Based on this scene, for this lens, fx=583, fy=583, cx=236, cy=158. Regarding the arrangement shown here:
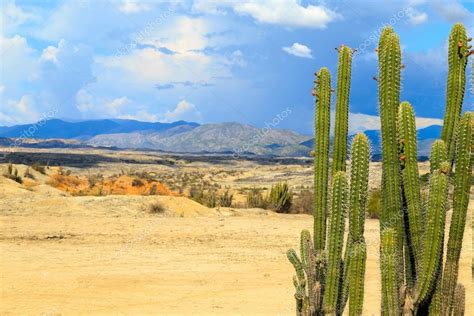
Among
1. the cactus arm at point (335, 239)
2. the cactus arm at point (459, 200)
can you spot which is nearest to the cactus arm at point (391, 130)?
the cactus arm at point (335, 239)

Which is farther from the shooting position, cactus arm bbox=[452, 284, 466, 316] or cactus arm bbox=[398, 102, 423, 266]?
cactus arm bbox=[452, 284, 466, 316]

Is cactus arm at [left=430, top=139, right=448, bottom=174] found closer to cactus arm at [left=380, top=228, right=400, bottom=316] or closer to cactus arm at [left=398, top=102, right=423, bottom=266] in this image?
cactus arm at [left=398, top=102, right=423, bottom=266]

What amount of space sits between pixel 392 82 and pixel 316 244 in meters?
2.27

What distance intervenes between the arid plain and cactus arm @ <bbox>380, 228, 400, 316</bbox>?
4087 millimetres

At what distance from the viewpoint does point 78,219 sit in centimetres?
1997

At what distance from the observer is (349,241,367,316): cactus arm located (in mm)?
6324

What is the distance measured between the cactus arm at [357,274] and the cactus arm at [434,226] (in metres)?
0.63

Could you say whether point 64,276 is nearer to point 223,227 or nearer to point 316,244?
point 316,244

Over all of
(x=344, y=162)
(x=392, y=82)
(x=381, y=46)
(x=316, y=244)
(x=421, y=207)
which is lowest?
(x=316, y=244)

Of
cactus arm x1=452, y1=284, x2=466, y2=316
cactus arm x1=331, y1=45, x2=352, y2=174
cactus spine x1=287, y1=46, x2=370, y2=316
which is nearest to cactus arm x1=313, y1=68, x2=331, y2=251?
cactus spine x1=287, y1=46, x2=370, y2=316

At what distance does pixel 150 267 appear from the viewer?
1306 cm

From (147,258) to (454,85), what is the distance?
928 cm

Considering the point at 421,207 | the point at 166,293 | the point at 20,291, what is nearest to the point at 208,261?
the point at 166,293

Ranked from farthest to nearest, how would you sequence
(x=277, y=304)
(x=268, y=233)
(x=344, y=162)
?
(x=268, y=233), (x=277, y=304), (x=344, y=162)
